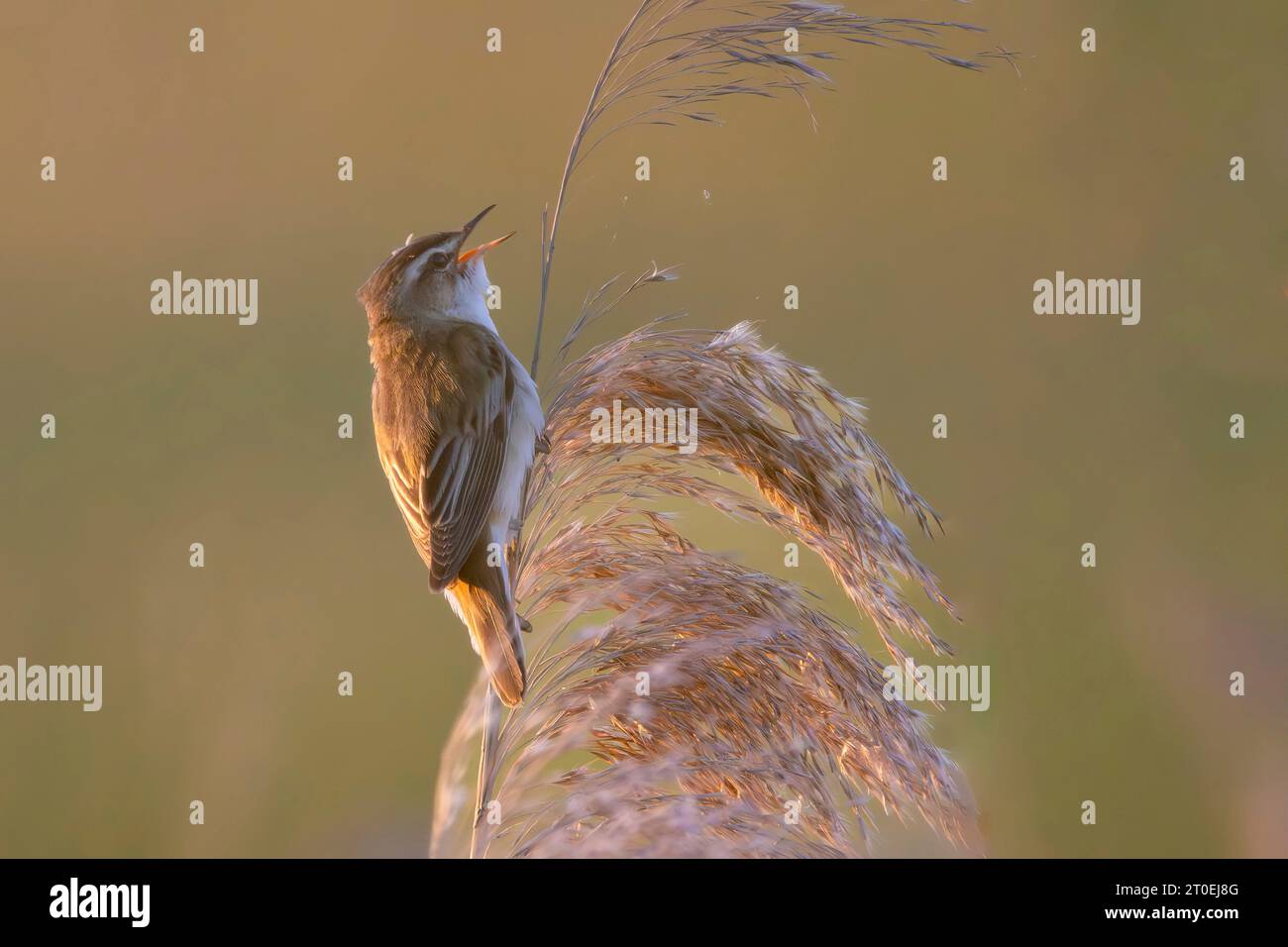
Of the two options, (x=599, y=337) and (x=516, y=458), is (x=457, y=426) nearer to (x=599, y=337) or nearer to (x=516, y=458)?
(x=516, y=458)

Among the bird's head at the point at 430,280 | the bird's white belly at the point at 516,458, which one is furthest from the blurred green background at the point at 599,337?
the bird's white belly at the point at 516,458

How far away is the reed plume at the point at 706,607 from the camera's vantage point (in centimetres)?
160

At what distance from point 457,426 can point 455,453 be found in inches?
2.7

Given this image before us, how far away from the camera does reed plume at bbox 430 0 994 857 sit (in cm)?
160

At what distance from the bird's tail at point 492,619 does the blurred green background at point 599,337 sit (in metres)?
1.28

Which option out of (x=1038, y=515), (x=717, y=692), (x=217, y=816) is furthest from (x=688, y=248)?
(x=717, y=692)

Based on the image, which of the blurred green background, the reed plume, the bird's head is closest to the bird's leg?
the reed plume

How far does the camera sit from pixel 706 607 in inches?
70.7

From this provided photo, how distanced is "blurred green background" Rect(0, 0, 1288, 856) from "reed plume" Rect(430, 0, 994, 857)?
1.59m

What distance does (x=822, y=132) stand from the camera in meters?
5.04

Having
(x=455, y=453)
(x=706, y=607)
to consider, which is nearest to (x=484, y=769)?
(x=706, y=607)

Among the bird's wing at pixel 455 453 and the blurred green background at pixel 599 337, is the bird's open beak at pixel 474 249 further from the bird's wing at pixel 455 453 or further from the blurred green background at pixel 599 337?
the blurred green background at pixel 599 337

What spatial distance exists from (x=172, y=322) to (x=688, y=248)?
2.24m

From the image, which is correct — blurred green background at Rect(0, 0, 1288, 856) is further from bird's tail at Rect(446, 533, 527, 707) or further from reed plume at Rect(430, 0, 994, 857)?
reed plume at Rect(430, 0, 994, 857)
